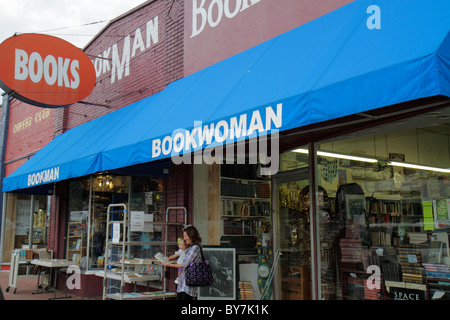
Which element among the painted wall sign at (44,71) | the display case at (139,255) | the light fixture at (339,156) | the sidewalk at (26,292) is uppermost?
the painted wall sign at (44,71)

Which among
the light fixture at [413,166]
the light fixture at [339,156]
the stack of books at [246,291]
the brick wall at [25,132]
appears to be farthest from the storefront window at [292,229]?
the brick wall at [25,132]

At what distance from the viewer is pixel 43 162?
1127cm

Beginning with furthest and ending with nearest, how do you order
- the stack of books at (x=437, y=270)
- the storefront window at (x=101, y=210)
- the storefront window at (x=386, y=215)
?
the storefront window at (x=101, y=210), the storefront window at (x=386, y=215), the stack of books at (x=437, y=270)

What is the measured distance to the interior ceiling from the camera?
537 centimetres

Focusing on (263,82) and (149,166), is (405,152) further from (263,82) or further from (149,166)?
(149,166)

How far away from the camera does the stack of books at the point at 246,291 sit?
803 centimetres

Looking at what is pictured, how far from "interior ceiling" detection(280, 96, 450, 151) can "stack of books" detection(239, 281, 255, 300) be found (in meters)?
2.86

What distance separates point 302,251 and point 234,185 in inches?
88.5

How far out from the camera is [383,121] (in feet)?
19.6

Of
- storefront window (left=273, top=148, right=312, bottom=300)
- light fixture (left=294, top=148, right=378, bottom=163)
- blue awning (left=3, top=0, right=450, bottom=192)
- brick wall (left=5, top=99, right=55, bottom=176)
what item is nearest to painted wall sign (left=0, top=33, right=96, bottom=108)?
blue awning (left=3, top=0, right=450, bottom=192)

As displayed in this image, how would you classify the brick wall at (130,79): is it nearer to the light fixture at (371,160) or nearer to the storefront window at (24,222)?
the storefront window at (24,222)

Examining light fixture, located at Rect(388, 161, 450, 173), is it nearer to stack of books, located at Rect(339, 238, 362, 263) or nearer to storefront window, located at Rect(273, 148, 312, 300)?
stack of books, located at Rect(339, 238, 362, 263)

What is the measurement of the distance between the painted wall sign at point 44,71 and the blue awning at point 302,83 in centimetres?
189

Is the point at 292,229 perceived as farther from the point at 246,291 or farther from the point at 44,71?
the point at 44,71
